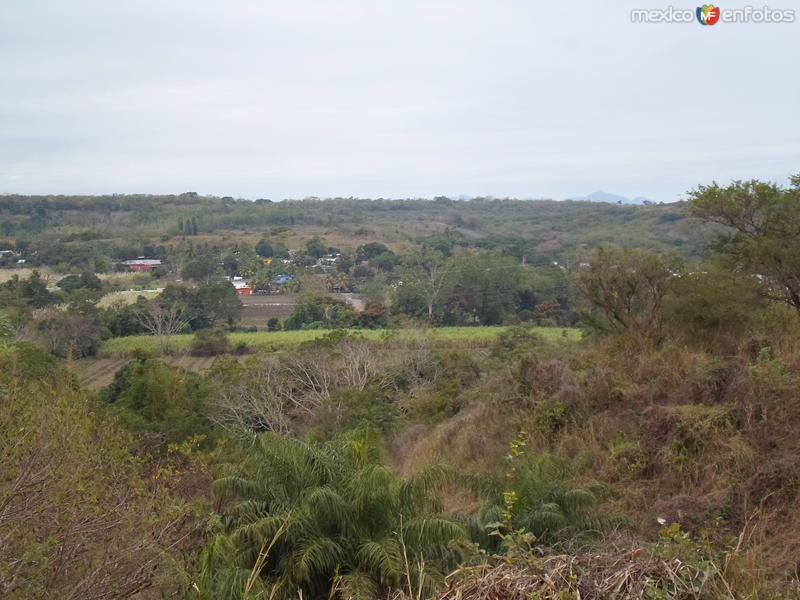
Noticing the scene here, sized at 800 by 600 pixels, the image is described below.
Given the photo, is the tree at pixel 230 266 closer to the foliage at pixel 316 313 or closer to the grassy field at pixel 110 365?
the foliage at pixel 316 313

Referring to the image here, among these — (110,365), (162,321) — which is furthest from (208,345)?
(110,365)

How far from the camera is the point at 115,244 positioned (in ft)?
189

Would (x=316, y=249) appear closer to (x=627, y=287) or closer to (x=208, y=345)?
(x=208, y=345)

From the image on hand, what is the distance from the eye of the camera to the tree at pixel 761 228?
883 centimetres

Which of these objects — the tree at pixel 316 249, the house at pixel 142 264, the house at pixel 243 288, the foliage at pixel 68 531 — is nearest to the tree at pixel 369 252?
the tree at pixel 316 249

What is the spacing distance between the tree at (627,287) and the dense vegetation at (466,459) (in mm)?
36

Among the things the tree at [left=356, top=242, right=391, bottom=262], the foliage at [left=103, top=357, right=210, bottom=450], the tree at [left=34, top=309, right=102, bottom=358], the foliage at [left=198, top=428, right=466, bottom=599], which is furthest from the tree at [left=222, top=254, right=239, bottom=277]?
the foliage at [left=198, top=428, right=466, bottom=599]

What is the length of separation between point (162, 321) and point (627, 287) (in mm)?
25685

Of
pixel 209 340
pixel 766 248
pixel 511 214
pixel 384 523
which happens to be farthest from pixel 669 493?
pixel 511 214

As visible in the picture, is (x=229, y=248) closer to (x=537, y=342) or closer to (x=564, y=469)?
(x=537, y=342)

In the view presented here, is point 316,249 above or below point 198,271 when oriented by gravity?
above

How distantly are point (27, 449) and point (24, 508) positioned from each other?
1.17m

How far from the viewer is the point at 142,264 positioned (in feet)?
171

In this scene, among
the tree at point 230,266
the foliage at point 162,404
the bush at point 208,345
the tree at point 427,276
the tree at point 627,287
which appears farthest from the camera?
the tree at point 230,266
